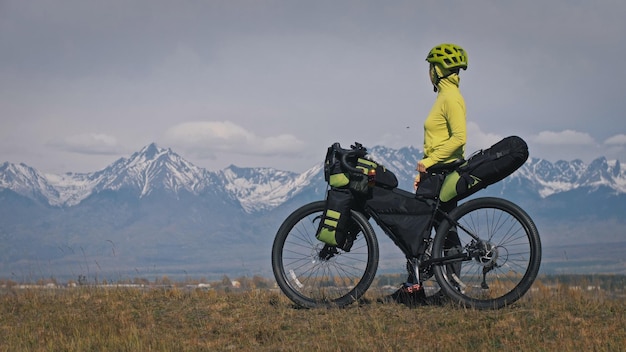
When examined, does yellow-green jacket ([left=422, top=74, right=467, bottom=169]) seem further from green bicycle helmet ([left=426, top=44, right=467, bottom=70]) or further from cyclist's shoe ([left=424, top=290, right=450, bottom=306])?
cyclist's shoe ([left=424, top=290, right=450, bottom=306])

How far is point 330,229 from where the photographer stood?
981 centimetres

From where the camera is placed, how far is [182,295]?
457 inches

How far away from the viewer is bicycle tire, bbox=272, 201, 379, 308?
9.87m

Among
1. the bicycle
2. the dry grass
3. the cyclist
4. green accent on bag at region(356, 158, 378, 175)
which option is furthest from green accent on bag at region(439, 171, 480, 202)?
the dry grass

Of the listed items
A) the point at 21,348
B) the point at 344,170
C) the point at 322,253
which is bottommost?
the point at 21,348

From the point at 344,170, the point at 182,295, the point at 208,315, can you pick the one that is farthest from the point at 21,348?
the point at 344,170

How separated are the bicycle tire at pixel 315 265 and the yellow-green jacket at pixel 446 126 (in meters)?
1.24

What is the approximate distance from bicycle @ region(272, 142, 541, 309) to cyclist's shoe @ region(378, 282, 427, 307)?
0.45ft

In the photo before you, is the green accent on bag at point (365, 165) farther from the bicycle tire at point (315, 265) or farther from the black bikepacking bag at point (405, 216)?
the bicycle tire at point (315, 265)

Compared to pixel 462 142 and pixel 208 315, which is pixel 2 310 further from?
pixel 462 142

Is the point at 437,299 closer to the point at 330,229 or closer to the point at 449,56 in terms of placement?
the point at 330,229

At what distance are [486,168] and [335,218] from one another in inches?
77.9

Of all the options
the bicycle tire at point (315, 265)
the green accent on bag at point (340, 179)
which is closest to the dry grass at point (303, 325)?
the bicycle tire at point (315, 265)

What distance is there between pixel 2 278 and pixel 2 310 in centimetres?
749
